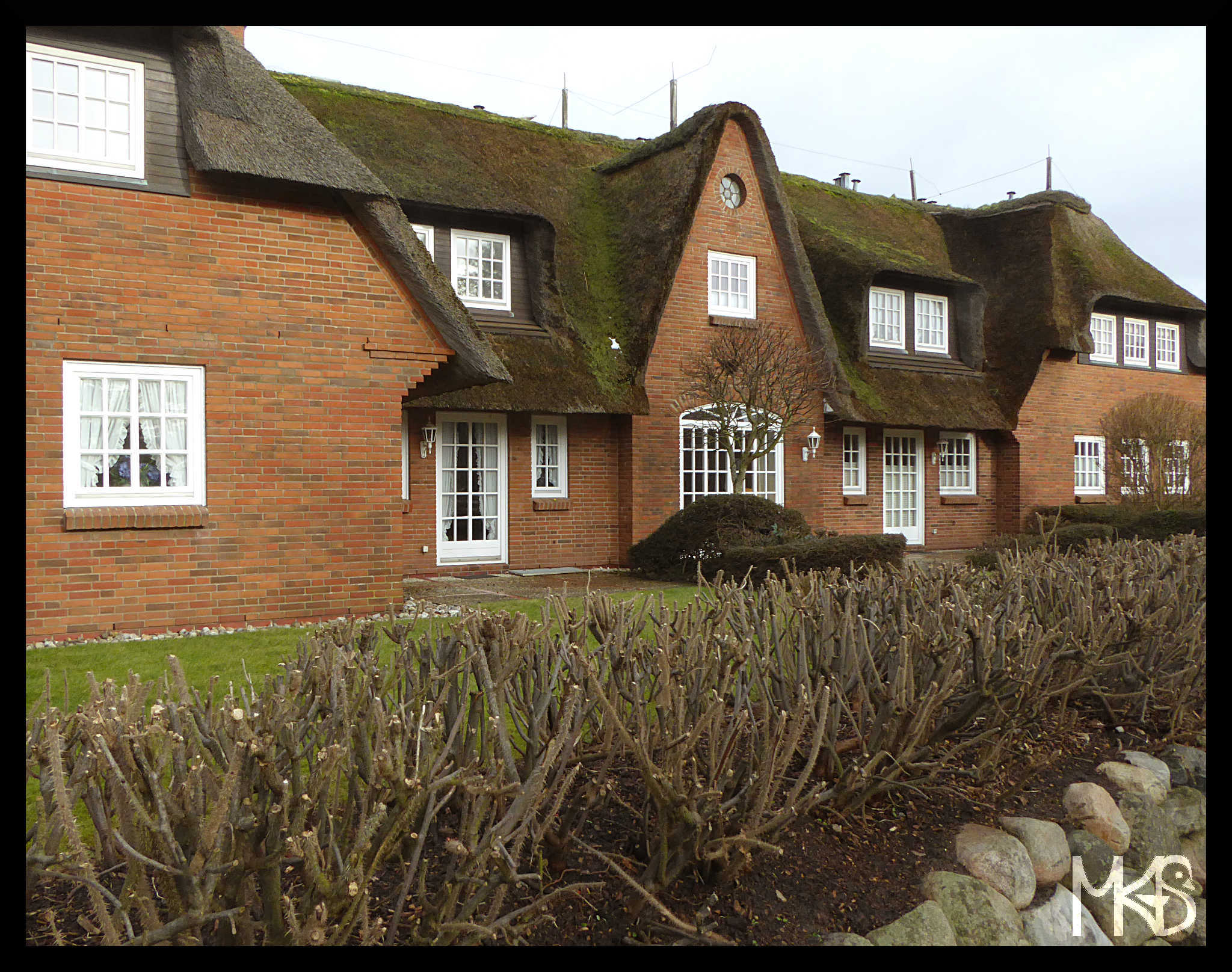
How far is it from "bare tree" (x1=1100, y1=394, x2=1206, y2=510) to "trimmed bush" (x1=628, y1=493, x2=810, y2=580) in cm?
813

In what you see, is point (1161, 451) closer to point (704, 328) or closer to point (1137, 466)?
point (1137, 466)

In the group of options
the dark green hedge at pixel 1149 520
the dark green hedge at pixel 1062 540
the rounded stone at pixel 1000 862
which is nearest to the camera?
the rounded stone at pixel 1000 862

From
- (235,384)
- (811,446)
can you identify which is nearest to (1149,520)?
(811,446)

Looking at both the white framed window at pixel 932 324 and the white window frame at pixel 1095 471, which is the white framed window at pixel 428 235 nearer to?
the white framed window at pixel 932 324

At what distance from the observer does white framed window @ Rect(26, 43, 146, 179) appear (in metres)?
9.08

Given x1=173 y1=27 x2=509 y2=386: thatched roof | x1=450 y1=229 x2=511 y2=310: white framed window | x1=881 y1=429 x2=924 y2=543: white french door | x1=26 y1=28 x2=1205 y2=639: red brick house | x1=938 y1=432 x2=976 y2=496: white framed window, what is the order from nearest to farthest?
x1=26 y1=28 x2=1205 y2=639: red brick house → x1=173 y1=27 x2=509 y2=386: thatched roof → x1=450 y1=229 x2=511 y2=310: white framed window → x1=881 y1=429 x2=924 y2=543: white french door → x1=938 y1=432 x2=976 y2=496: white framed window

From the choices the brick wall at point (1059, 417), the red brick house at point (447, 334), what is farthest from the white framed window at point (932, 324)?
the brick wall at point (1059, 417)

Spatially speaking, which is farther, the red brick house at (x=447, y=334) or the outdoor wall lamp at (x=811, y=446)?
the outdoor wall lamp at (x=811, y=446)

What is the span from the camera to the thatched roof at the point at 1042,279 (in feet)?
69.5

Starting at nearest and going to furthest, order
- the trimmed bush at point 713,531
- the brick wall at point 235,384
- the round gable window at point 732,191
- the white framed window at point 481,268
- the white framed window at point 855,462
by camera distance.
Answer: the brick wall at point 235,384 < the trimmed bush at point 713,531 < the white framed window at point 481,268 < the round gable window at point 732,191 < the white framed window at point 855,462

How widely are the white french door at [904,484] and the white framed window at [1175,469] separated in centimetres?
458

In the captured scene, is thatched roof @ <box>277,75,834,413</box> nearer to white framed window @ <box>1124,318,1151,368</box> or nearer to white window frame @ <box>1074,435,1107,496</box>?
white window frame @ <box>1074,435,1107,496</box>

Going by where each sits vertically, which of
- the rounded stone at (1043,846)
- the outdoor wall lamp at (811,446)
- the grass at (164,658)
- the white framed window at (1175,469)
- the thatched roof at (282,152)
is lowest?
the rounded stone at (1043,846)

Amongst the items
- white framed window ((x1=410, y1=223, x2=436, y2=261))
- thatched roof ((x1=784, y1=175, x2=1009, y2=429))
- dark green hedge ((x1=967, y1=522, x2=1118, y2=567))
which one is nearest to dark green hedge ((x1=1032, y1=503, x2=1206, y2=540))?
dark green hedge ((x1=967, y1=522, x2=1118, y2=567))
